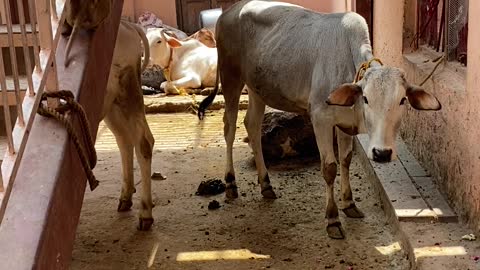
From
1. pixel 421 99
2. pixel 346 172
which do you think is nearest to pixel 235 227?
pixel 346 172

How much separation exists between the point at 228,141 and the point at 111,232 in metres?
1.28

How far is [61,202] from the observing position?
2426mm

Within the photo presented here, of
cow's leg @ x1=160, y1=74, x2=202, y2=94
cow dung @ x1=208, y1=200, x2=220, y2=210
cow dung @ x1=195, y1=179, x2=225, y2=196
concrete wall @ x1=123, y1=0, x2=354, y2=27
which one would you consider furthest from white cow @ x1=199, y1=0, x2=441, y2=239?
concrete wall @ x1=123, y1=0, x2=354, y2=27

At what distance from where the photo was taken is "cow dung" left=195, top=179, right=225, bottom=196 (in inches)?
220

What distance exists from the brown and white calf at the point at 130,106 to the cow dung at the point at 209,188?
73cm

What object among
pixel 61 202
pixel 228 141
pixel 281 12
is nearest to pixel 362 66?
pixel 281 12

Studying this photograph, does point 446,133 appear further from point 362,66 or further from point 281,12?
point 281,12

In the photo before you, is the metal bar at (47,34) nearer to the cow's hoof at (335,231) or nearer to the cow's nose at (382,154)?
the cow's nose at (382,154)

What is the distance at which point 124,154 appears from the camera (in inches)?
200

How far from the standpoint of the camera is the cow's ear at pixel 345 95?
3.88m

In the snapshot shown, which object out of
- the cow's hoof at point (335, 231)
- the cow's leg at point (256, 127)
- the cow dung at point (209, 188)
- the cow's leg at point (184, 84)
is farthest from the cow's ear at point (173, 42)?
the cow's hoof at point (335, 231)

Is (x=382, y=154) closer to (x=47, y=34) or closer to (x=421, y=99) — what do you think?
(x=421, y=99)

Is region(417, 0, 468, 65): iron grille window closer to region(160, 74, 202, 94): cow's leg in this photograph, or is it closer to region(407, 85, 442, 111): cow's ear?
region(407, 85, 442, 111): cow's ear

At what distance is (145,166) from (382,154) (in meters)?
1.79
